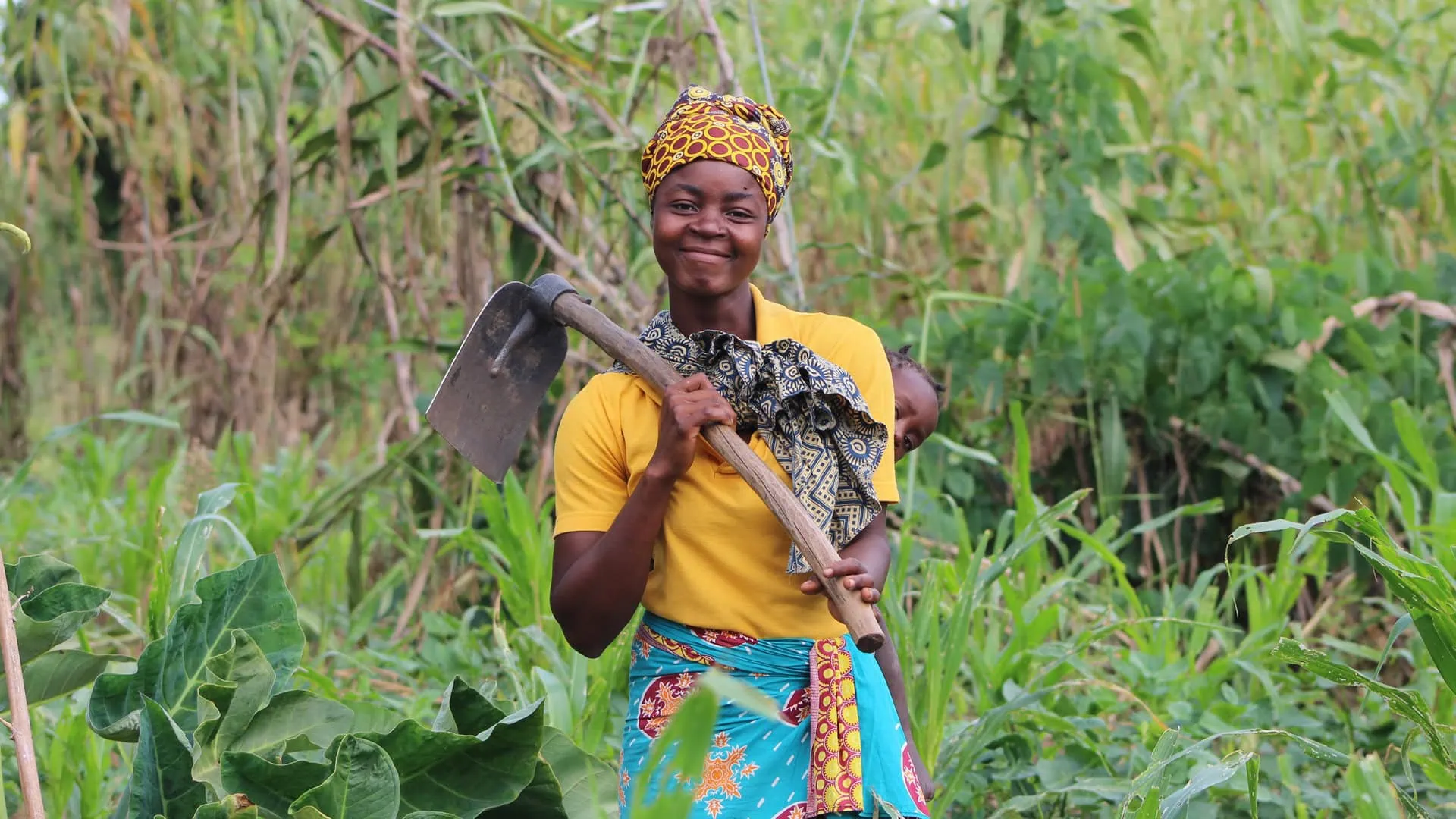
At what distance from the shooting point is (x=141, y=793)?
5.44 feet

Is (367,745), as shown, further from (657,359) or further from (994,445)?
(994,445)

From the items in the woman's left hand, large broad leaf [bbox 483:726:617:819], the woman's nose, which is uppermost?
the woman's nose

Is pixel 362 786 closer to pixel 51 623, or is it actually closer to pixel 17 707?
pixel 17 707

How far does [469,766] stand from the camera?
5.62 feet

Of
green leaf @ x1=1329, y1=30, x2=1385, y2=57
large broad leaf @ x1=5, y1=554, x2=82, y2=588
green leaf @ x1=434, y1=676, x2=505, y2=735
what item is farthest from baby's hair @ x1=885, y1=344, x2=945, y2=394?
green leaf @ x1=1329, y1=30, x2=1385, y2=57

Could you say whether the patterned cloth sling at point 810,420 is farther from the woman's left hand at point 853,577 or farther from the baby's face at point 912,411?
the baby's face at point 912,411

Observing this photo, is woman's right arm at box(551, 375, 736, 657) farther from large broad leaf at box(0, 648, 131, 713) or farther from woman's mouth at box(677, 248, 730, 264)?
large broad leaf at box(0, 648, 131, 713)

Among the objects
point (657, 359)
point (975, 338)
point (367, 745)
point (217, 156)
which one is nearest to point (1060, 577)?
point (975, 338)

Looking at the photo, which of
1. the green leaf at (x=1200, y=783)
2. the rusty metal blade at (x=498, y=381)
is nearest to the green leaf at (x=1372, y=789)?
the green leaf at (x=1200, y=783)

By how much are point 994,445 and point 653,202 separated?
7.54 ft

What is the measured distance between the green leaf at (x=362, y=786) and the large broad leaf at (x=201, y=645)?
32 centimetres

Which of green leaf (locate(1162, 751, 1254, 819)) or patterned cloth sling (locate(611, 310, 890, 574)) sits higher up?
patterned cloth sling (locate(611, 310, 890, 574))

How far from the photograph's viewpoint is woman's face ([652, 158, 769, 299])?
5.65ft

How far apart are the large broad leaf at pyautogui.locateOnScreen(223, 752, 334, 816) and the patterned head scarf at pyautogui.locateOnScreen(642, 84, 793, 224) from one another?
2.55 feet
